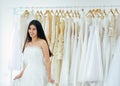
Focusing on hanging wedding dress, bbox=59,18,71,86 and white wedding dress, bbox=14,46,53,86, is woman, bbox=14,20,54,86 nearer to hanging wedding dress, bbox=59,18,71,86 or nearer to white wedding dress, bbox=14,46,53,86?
white wedding dress, bbox=14,46,53,86

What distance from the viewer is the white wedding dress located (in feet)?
9.05

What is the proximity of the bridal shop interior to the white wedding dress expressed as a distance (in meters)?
0.20

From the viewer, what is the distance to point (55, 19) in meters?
3.06

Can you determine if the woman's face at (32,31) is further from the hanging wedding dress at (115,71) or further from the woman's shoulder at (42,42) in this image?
the hanging wedding dress at (115,71)

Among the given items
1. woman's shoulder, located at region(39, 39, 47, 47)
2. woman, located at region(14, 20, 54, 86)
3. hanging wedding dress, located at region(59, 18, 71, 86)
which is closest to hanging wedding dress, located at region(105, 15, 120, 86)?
hanging wedding dress, located at region(59, 18, 71, 86)

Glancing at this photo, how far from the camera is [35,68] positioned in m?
2.78

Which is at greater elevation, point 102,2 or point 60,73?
point 102,2

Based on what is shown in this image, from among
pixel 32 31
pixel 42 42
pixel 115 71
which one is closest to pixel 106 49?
pixel 115 71

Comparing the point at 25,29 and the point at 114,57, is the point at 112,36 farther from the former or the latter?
the point at 25,29

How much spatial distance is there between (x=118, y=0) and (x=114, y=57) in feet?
2.27

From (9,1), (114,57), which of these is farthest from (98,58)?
(9,1)

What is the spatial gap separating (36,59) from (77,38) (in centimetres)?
54

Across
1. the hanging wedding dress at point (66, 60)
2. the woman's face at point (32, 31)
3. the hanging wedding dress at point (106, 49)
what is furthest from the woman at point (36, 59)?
the hanging wedding dress at point (106, 49)

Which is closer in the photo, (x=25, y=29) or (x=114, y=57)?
(x=114, y=57)
